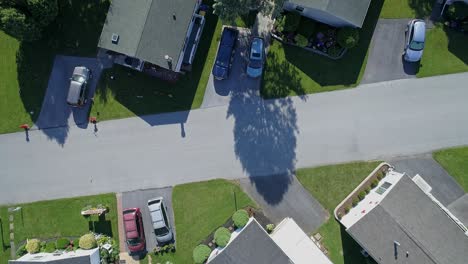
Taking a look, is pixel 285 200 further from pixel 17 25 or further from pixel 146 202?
pixel 17 25

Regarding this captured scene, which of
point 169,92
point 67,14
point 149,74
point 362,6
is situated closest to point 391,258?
point 362,6

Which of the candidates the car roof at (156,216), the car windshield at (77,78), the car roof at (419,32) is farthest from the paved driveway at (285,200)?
the car windshield at (77,78)

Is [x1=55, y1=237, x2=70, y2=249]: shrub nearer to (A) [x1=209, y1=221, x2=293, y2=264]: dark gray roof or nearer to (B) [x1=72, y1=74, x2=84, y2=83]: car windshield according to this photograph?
(A) [x1=209, y1=221, x2=293, y2=264]: dark gray roof

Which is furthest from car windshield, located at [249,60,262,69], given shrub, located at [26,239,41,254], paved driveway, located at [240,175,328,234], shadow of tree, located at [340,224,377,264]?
shrub, located at [26,239,41,254]

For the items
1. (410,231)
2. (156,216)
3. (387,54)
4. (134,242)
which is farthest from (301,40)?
(134,242)

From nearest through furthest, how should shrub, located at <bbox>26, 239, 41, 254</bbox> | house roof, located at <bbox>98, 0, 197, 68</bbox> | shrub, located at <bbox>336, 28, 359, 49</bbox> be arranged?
house roof, located at <bbox>98, 0, 197, 68</bbox>, shrub, located at <bbox>336, 28, 359, 49</bbox>, shrub, located at <bbox>26, 239, 41, 254</bbox>
